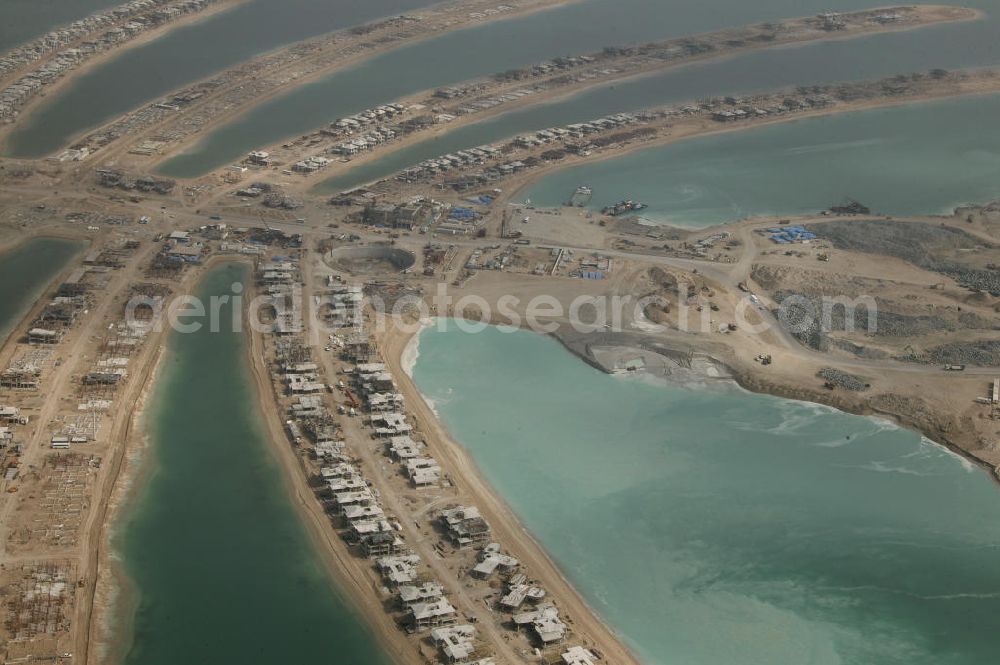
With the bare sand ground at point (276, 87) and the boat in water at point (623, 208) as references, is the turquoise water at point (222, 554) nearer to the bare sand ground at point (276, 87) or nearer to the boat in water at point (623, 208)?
the boat in water at point (623, 208)

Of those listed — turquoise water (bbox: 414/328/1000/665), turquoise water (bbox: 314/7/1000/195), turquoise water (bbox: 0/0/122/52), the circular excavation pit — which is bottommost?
turquoise water (bbox: 414/328/1000/665)

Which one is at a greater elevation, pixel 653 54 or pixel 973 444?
pixel 653 54

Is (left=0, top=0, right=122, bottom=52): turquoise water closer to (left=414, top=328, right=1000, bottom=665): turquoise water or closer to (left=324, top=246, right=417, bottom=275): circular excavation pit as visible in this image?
(left=324, top=246, right=417, bottom=275): circular excavation pit

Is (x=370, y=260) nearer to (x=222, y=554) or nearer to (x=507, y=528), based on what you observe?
(x=507, y=528)

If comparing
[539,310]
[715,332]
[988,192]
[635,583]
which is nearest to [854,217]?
[988,192]

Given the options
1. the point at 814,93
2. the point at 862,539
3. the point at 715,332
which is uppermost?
the point at 814,93

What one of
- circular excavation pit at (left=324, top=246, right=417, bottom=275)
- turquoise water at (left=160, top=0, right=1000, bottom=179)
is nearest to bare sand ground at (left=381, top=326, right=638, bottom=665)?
circular excavation pit at (left=324, top=246, right=417, bottom=275)

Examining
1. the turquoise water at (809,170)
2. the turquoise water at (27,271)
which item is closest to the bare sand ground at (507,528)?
the turquoise water at (27,271)

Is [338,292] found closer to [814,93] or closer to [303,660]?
[303,660]
